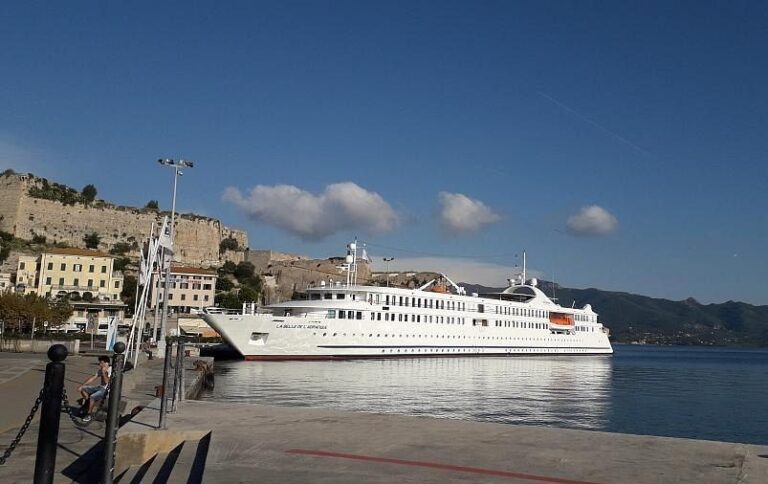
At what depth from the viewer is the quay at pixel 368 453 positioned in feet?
17.9

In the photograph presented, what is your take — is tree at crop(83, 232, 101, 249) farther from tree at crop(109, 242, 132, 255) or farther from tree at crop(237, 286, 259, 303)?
tree at crop(237, 286, 259, 303)

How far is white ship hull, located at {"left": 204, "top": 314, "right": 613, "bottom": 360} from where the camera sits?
39.8m

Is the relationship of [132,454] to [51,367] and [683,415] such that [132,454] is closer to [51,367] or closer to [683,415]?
[51,367]

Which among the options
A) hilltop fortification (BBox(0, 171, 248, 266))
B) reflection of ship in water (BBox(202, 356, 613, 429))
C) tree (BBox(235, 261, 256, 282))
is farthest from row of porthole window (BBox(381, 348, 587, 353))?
hilltop fortification (BBox(0, 171, 248, 266))

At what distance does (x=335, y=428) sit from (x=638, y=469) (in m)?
3.61

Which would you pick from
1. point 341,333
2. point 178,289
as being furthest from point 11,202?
point 341,333

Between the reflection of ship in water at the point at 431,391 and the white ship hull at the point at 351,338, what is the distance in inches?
129

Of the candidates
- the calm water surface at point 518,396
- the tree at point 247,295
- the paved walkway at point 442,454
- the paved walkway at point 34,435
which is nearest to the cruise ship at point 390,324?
the calm water surface at point 518,396

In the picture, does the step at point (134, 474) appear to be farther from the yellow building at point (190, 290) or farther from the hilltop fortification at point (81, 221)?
the hilltop fortification at point (81, 221)

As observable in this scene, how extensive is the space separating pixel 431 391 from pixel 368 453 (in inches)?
723

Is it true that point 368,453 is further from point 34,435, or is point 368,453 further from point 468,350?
point 468,350

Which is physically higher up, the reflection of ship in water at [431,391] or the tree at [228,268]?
the tree at [228,268]

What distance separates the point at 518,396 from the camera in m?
23.2

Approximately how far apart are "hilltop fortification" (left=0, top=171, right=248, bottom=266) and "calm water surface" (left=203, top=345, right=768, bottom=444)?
2126 inches
